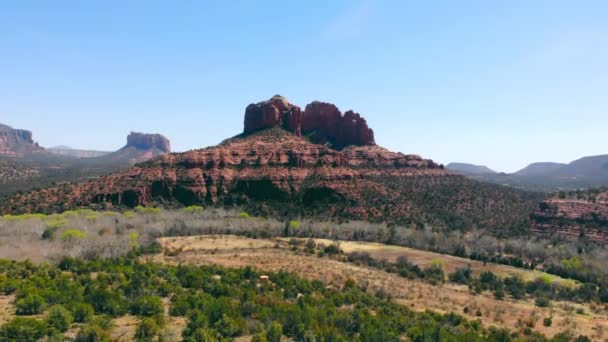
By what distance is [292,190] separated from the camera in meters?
94.0

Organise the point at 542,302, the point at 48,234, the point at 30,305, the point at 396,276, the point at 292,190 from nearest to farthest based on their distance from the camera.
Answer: the point at 30,305, the point at 542,302, the point at 396,276, the point at 48,234, the point at 292,190

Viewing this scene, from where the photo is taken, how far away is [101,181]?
294ft

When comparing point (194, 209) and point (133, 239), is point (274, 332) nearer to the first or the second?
point (133, 239)

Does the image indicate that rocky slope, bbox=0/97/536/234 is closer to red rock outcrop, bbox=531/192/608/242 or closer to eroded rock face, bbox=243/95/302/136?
red rock outcrop, bbox=531/192/608/242

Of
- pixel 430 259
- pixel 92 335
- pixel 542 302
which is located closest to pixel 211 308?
pixel 92 335

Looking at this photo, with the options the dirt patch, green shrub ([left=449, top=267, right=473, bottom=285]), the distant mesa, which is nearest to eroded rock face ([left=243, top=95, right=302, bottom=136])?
the distant mesa

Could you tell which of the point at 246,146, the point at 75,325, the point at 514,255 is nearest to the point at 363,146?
the point at 246,146

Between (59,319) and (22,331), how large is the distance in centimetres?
284

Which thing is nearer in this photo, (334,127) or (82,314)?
(82,314)

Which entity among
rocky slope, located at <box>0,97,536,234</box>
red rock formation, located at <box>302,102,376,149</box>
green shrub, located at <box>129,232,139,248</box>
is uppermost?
red rock formation, located at <box>302,102,376,149</box>

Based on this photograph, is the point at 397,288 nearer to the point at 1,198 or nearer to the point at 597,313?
the point at 597,313

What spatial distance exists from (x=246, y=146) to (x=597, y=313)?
82.1 m

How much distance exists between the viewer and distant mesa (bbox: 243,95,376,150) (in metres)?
128

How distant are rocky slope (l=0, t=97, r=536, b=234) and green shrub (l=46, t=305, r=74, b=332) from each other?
61.3 metres
